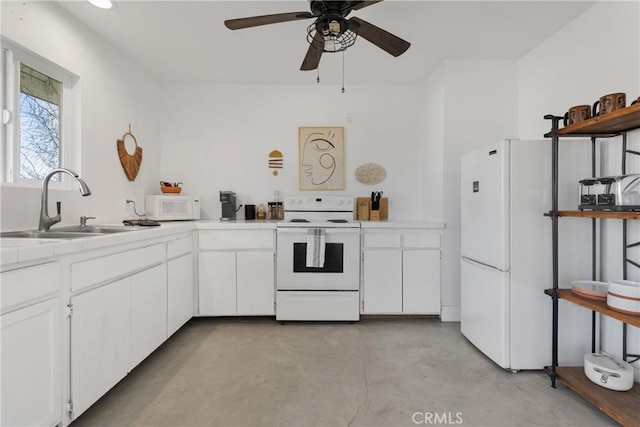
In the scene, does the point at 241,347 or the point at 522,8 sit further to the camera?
the point at 241,347

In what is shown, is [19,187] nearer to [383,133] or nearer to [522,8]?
[383,133]

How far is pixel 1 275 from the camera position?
115cm

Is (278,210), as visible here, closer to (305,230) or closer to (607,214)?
(305,230)

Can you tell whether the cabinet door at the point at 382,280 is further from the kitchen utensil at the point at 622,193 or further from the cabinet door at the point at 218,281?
A: the kitchen utensil at the point at 622,193

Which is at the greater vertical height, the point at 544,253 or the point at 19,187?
the point at 19,187

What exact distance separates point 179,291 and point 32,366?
1376mm

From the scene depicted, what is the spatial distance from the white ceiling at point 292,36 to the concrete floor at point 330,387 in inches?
99.5

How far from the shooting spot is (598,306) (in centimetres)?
165

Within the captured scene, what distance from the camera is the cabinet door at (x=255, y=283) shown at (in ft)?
9.84

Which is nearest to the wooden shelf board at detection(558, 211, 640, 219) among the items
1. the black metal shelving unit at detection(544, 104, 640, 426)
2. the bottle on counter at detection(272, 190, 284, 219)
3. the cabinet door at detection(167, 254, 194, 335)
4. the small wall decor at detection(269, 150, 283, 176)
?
the black metal shelving unit at detection(544, 104, 640, 426)

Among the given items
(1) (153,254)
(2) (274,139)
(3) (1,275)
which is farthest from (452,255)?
(3) (1,275)

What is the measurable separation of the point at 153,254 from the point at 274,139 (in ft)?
6.33

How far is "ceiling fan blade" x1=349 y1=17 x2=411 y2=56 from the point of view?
5.65 feet

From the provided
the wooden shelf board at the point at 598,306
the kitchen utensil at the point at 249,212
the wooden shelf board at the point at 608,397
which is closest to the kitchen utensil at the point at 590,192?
the wooden shelf board at the point at 598,306
